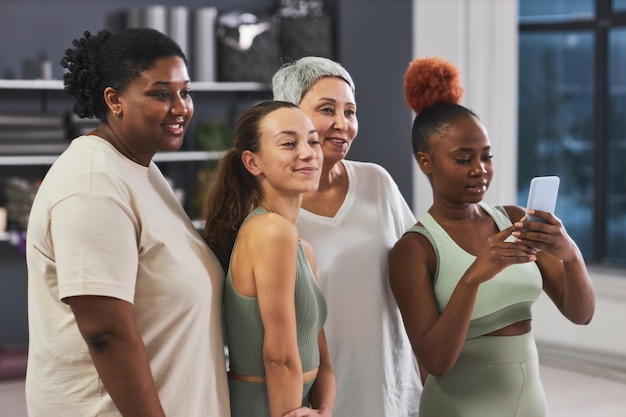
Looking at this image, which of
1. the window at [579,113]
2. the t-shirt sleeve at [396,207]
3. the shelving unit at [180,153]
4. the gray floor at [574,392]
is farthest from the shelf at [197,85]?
the t-shirt sleeve at [396,207]

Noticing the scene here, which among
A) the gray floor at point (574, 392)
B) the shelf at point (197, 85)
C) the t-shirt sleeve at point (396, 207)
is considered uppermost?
the shelf at point (197, 85)

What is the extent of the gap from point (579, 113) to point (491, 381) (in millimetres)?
4485

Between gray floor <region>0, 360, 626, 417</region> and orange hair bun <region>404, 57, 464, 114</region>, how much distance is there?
2.74 metres

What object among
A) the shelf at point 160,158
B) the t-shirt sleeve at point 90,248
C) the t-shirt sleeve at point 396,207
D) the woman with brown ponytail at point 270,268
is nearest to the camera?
the t-shirt sleeve at point 90,248

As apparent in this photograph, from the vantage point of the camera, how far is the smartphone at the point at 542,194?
1.72 m

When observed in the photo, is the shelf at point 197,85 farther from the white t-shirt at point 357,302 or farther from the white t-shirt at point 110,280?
the white t-shirt at point 110,280

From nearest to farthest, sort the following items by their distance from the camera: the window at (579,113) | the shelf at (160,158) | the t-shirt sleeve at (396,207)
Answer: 1. the t-shirt sleeve at (396,207)
2. the shelf at (160,158)
3. the window at (579,113)

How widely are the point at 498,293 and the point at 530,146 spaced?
15.0 ft

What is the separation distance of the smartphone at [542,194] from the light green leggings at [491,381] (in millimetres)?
306

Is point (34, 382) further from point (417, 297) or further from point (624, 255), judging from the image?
point (624, 255)

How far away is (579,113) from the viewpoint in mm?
6008

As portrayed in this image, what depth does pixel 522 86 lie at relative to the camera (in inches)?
246

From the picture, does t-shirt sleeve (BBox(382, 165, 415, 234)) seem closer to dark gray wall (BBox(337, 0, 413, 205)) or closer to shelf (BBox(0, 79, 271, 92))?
shelf (BBox(0, 79, 271, 92))

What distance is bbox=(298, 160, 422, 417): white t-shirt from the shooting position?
1.99 metres
